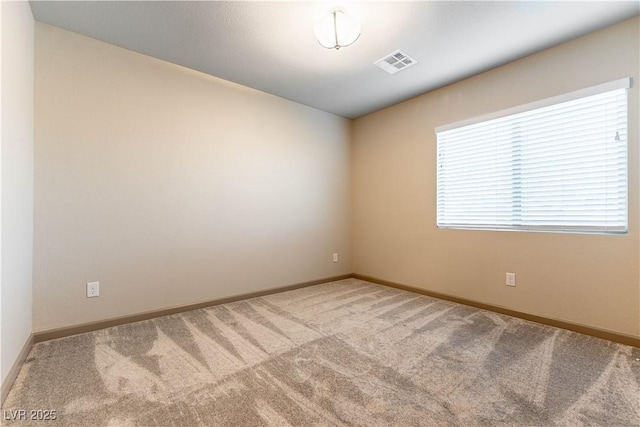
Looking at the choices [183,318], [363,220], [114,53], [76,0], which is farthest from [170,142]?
[363,220]

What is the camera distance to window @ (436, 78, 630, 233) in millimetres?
→ 2074

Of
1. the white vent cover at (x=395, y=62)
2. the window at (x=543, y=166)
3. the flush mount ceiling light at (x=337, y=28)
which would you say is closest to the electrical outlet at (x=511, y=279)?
the window at (x=543, y=166)

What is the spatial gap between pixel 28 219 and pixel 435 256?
12.2ft

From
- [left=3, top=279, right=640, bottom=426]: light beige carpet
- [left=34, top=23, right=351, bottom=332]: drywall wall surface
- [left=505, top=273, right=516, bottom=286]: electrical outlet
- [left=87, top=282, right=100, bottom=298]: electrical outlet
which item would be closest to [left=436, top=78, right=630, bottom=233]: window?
[left=505, top=273, right=516, bottom=286]: electrical outlet

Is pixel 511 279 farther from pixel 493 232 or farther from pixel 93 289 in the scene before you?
pixel 93 289

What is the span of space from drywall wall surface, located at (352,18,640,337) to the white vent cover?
150 mm

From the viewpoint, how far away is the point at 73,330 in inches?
83.2

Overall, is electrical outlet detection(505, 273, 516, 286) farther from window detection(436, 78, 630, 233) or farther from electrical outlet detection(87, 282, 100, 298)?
electrical outlet detection(87, 282, 100, 298)

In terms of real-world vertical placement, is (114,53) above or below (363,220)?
above

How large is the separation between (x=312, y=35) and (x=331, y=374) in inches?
98.2

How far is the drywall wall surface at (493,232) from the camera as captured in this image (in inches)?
80.0

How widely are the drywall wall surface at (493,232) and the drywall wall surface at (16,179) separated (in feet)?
9.92

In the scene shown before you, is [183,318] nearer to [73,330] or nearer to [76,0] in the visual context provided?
[73,330]

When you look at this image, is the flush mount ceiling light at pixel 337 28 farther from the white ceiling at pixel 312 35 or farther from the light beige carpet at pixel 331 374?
the light beige carpet at pixel 331 374
